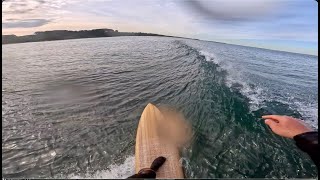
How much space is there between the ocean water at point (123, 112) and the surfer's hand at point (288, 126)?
4.79 feet

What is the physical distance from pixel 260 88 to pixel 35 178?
645cm

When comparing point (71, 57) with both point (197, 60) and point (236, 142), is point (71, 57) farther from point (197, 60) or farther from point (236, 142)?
point (236, 142)

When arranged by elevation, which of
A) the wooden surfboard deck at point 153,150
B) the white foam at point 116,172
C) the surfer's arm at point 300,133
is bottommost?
the white foam at point 116,172

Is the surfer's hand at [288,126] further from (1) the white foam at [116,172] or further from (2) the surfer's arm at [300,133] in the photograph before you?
(1) the white foam at [116,172]

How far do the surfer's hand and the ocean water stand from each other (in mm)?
1461

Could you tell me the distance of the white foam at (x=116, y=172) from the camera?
11.9 feet

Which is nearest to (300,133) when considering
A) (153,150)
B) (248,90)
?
(153,150)

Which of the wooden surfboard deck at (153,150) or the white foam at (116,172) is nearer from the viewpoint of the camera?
the white foam at (116,172)

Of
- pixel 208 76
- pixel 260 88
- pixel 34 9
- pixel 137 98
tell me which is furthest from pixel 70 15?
pixel 260 88

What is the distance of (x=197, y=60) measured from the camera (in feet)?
35.5

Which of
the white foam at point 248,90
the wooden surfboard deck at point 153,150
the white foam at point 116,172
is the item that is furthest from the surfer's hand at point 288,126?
the white foam at point 248,90

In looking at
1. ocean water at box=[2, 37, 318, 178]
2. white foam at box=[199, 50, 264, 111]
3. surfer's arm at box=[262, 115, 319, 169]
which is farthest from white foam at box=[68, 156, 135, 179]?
white foam at box=[199, 50, 264, 111]

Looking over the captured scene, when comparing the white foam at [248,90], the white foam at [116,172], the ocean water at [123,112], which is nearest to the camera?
the white foam at [116,172]

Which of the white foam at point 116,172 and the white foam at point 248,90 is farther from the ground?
the white foam at point 248,90
